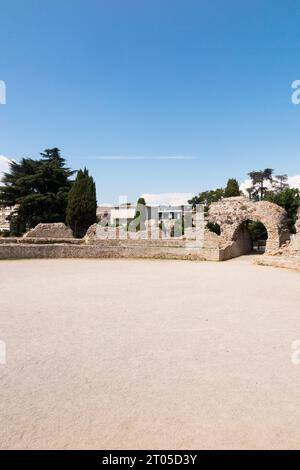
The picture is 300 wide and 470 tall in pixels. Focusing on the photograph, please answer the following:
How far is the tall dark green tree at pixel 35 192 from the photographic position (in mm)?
Answer: 29391

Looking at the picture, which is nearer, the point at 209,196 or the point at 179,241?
the point at 179,241

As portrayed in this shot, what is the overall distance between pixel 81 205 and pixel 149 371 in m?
23.7

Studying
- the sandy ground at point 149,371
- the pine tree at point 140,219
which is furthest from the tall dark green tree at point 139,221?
the sandy ground at point 149,371

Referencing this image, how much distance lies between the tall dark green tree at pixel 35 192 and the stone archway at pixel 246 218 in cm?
1493

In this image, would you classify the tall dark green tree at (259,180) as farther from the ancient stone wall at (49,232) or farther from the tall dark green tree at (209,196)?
the ancient stone wall at (49,232)

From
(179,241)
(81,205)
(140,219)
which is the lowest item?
(179,241)

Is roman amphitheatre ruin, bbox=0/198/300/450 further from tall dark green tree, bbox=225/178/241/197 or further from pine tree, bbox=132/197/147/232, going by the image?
tall dark green tree, bbox=225/178/241/197

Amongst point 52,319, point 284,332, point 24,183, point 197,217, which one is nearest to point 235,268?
point 197,217

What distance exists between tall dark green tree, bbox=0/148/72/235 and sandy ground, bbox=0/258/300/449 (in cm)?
2092

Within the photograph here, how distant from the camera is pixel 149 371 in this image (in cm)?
456

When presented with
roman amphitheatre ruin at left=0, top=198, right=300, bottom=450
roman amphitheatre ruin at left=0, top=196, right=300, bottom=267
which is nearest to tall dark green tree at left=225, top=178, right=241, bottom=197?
roman amphitheatre ruin at left=0, top=196, right=300, bottom=267

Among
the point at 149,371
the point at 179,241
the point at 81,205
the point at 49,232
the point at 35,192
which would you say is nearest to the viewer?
the point at 149,371

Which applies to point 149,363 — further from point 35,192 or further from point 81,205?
point 35,192

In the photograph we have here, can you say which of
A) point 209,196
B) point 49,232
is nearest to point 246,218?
point 49,232
